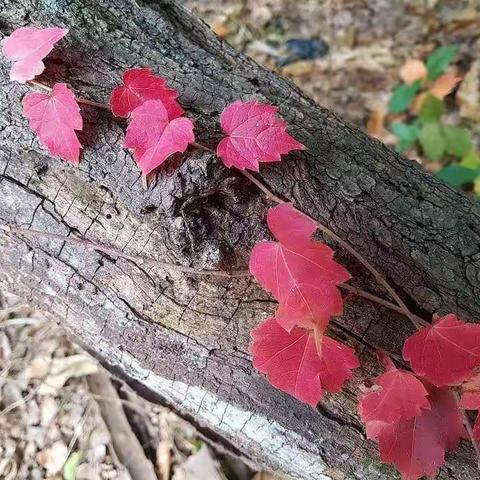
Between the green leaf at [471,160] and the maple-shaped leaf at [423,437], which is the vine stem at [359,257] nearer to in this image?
the maple-shaped leaf at [423,437]

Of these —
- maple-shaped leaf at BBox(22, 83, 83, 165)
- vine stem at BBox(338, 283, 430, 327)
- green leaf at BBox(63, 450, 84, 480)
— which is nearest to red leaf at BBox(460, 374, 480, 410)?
vine stem at BBox(338, 283, 430, 327)

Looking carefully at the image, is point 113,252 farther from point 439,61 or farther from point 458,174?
point 439,61

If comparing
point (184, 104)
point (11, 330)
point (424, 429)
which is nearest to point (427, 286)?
point (424, 429)

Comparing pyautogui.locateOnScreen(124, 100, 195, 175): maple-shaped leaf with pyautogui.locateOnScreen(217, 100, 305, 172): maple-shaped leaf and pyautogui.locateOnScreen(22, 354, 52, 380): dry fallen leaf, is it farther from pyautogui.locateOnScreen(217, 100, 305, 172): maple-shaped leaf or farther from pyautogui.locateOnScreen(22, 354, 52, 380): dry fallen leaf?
pyautogui.locateOnScreen(22, 354, 52, 380): dry fallen leaf

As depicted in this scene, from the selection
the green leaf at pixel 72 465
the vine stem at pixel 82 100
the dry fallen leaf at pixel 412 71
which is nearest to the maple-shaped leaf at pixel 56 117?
the vine stem at pixel 82 100

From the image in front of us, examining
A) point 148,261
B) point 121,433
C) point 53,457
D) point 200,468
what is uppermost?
point 148,261

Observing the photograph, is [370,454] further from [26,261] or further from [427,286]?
[26,261]

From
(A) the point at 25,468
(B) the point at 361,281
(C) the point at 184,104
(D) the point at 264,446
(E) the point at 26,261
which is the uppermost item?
(C) the point at 184,104

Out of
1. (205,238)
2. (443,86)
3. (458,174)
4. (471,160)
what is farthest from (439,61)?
(205,238)
